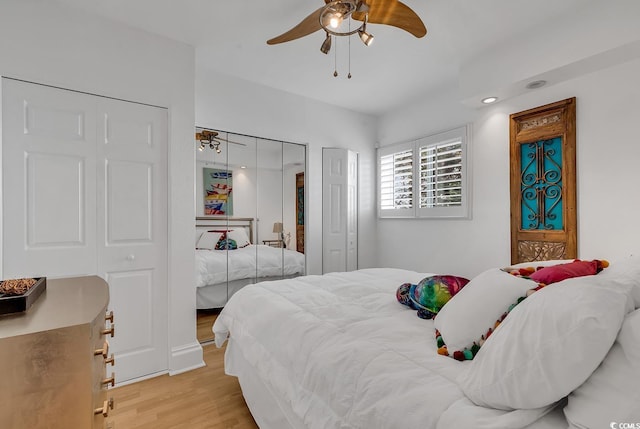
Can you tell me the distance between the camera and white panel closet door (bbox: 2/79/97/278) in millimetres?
2016

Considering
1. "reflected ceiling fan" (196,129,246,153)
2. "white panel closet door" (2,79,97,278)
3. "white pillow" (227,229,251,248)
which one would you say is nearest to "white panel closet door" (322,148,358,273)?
"white pillow" (227,229,251,248)

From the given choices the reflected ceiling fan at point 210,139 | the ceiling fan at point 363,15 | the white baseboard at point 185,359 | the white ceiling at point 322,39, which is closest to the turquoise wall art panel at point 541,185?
the white ceiling at point 322,39

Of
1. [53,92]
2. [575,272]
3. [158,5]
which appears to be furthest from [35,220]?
[575,272]

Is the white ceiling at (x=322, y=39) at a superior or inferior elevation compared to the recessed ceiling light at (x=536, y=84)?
superior

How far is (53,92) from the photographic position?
2.15m

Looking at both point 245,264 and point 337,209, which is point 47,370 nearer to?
point 245,264

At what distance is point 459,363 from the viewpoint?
1067 mm

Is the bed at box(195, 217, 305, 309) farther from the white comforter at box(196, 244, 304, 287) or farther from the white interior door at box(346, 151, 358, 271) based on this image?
the white interior door at box(346, 151, 358, 271)

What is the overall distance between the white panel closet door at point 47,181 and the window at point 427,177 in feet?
10.8

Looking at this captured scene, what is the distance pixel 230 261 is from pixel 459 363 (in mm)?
2631

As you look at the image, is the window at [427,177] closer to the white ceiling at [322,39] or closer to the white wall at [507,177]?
the white wall at [507,177]

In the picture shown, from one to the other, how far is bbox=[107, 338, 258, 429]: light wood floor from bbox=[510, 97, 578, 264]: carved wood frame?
8.67ft

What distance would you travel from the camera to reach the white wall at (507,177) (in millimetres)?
2258

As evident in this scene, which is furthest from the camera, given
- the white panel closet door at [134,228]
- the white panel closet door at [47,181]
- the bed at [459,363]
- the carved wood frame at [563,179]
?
the carved wood frame at [563,179]
